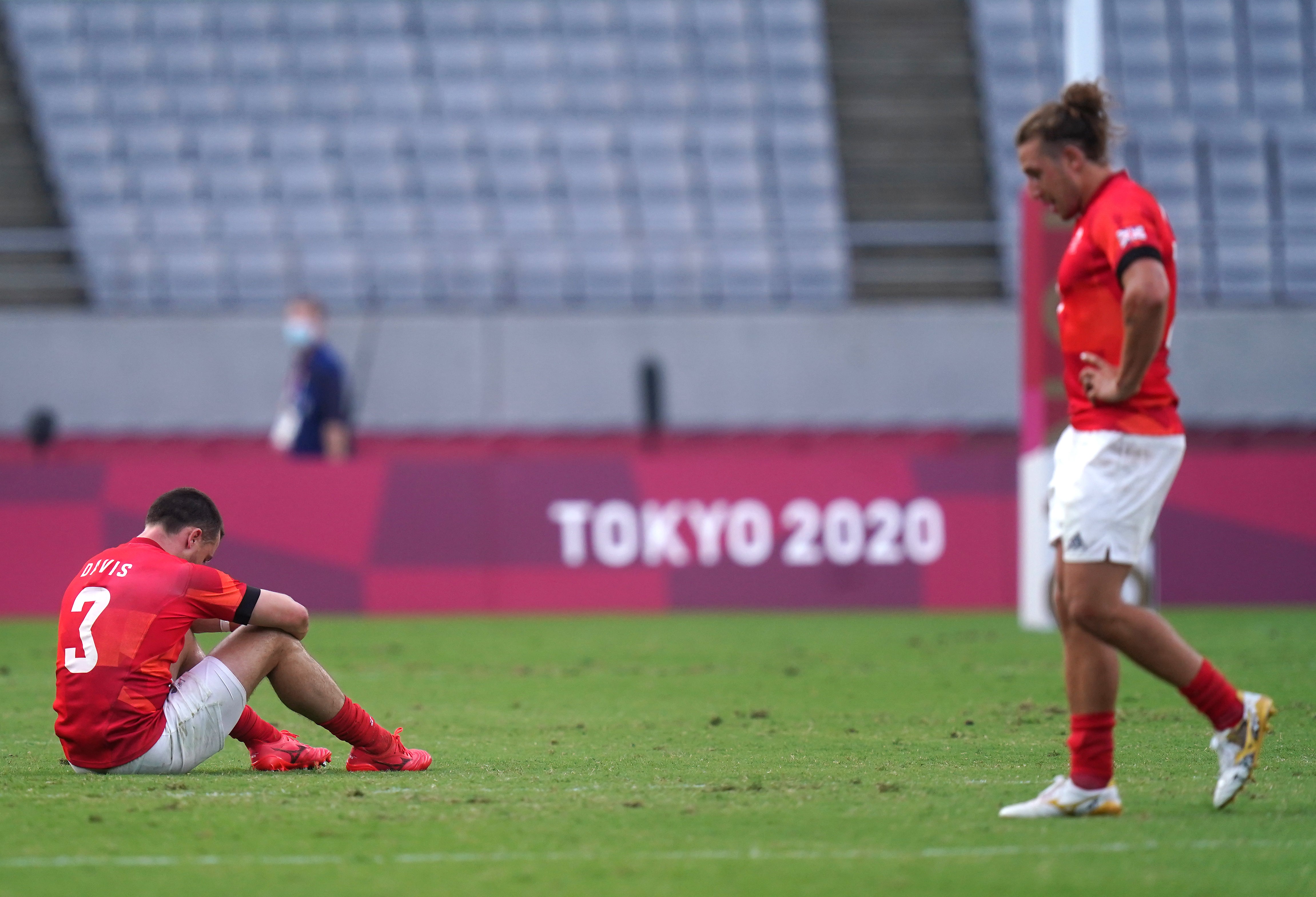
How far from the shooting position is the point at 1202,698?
4.47 meters

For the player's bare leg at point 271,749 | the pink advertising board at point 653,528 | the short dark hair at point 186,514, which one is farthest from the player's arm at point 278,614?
the pink advertising board at point 653,528

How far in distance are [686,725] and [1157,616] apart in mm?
2706

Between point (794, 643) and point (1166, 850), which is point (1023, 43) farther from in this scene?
point (1166, 850)

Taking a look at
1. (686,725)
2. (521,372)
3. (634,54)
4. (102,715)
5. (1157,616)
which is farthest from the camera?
(634,54)

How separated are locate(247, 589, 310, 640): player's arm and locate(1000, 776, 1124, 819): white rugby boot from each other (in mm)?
2240

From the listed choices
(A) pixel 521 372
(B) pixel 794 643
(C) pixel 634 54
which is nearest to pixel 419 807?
(B) pixel 794 643

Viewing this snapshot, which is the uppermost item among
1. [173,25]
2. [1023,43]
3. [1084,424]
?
[173,25]

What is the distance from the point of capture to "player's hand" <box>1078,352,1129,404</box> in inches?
171

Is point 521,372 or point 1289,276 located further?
point 1289,276

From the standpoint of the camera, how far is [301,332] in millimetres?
12578

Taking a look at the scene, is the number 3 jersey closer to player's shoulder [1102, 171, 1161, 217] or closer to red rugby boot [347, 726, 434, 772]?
red rugby boot [347, 726, 434, 772]

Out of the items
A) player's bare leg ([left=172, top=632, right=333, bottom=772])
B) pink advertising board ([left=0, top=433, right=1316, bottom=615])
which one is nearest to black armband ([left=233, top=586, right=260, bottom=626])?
player's bare leg ([left=172, top=632, right=333, bottom=772])

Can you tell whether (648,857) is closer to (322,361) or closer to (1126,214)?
(1126,214)

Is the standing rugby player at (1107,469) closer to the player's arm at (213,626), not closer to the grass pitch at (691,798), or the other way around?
the grass pitch at (691,798)
